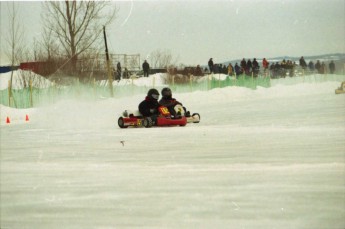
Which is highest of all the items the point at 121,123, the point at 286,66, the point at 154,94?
the point at 286,66

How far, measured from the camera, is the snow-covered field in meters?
2.82

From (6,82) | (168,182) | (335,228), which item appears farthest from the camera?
(6,82)

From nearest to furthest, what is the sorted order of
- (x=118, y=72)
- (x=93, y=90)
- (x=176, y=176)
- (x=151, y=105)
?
1. (x=176, y=176)
2. (x=93, y=90)
3. (x=151, y=105)
4. (x=118, y=72)

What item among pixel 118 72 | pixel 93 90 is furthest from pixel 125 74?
pixel 93 90

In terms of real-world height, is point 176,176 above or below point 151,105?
below

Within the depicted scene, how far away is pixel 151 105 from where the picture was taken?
7.75 m

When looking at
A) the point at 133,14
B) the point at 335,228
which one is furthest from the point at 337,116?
the point at 335,228

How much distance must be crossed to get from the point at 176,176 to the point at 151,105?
4152 millimetres

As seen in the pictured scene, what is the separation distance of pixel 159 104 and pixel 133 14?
344 cm

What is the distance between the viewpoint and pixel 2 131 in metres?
6.43

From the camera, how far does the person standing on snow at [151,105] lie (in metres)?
7.71

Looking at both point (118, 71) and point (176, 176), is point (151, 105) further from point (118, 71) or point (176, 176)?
point (176, 176)

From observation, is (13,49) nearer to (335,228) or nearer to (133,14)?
(133,14)

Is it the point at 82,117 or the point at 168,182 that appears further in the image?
the point at 82,117
